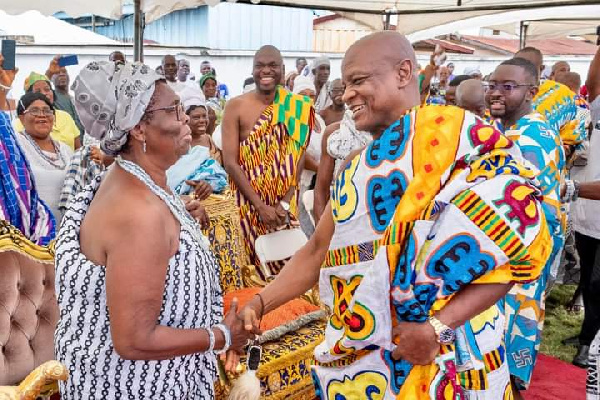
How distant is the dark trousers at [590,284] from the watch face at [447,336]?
2926mm

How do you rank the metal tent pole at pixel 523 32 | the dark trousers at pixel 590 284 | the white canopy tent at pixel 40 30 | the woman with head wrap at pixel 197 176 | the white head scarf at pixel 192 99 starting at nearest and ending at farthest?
the woman with head wrap at pixel 197 176 < the dark trousers at pixel 590 284 < the white head scarf at pixel 192 99 < the metal tent pole at pixel 523 32 < the white canopy tent at pixel 40 30

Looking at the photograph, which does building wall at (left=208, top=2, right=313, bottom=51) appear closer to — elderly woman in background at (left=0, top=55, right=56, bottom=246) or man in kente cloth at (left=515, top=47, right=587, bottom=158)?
man in kente cloth at (left=515, top=47, right=587, bottom=158)

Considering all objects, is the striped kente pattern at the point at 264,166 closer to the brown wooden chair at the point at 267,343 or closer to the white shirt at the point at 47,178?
the brown wooden chair at the point at 267,343

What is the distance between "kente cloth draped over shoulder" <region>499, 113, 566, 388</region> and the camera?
3.08 m

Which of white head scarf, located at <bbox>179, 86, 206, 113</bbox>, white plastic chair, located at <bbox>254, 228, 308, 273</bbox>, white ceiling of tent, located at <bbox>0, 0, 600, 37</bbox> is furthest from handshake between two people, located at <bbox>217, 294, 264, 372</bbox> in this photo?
white ceiling of tent, located at <bbox>0, 0, 600, 37</bbox>

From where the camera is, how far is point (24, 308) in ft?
8.97

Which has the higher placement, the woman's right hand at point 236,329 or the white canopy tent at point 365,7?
the white canopy tent at point 365,7

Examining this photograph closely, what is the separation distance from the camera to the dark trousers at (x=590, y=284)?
169 inches

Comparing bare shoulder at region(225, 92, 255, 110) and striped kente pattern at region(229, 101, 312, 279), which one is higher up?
bare shoulder at region(225, 92, 255, 110)

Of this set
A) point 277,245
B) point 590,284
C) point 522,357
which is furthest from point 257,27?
point 522,357

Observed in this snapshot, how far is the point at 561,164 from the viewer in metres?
3.36

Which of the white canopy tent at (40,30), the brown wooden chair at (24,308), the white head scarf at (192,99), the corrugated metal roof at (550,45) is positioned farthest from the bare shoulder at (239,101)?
the corrugated metal roof at (550,45)

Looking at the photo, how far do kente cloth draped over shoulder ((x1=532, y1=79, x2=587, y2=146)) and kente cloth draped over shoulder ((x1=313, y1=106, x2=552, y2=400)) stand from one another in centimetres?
286

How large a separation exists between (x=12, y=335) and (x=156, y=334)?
44.0 inches
